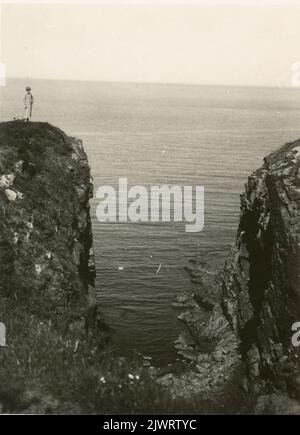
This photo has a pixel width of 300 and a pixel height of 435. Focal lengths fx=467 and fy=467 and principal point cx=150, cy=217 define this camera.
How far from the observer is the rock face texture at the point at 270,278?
2081 centimetres

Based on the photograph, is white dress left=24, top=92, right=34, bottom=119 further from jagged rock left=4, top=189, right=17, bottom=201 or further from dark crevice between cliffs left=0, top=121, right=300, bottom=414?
jagged rock left=4, top=189, right=17, bottom=201

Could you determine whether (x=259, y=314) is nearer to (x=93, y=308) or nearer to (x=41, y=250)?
(x=93, y=308)

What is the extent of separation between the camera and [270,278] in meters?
23.5

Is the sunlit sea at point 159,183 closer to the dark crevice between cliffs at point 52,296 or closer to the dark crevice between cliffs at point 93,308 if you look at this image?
the dark crevice between cliffs at point 93,308

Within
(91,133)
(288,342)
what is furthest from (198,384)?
(91,133)

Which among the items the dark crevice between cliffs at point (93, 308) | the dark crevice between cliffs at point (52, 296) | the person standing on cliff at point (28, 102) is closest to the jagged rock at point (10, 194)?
the dark crevice between cliffs at point (52, 296)

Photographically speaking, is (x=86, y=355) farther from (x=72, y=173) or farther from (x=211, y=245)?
(x=211, y=245)

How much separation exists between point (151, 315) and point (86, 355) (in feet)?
61.3

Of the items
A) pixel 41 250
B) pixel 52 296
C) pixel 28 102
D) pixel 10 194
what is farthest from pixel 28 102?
pixel 52 296

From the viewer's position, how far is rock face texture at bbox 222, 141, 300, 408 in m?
20.8

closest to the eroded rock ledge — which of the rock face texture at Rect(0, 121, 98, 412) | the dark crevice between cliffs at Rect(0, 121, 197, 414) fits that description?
the dark crevice between cliffs at Rect(0, 121, 197, 414)

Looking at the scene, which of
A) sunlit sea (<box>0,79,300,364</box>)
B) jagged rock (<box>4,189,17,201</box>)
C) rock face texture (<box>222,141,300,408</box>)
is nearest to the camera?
rock face texture (<box>222,141,300,408</box>)

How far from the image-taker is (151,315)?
34062 millimetres
